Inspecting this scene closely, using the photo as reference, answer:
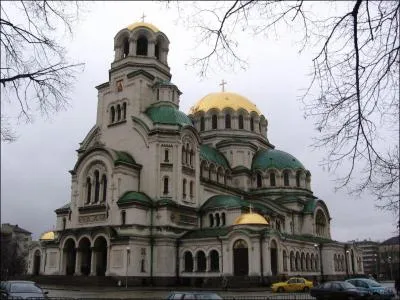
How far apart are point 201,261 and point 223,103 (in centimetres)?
2832

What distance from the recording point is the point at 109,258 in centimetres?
4194

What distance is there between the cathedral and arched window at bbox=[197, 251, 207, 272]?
0.10 meters

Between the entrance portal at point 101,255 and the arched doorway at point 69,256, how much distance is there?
3407 millimetres

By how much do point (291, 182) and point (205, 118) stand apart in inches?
601

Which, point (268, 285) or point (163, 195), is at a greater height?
point (163, 195)

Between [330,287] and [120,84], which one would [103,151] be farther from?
[330,287]

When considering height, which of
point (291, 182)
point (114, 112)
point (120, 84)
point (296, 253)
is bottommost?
point (296, 253)

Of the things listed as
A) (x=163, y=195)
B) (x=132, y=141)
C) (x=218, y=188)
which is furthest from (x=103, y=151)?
(x=218, y=188)

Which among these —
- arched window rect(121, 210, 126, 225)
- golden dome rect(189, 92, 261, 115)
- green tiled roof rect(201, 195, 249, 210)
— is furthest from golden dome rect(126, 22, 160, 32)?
arched window rect(121, 210, 126, 225)

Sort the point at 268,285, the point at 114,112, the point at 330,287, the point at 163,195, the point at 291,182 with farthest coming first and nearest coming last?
the point at 291,182, the point at 114,112, the point at 163,195, the point at 268,285, the point at 330,287

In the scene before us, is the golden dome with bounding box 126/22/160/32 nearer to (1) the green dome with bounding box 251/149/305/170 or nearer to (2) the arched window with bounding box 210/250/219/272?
(1) the green dome with bounding box 251/149/305/170

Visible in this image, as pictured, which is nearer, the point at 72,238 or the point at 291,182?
the point at 72,238

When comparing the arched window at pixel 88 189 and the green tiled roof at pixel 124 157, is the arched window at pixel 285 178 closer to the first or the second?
the green tiled roof at pixel 124 157

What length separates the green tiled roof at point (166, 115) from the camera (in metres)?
48.0
